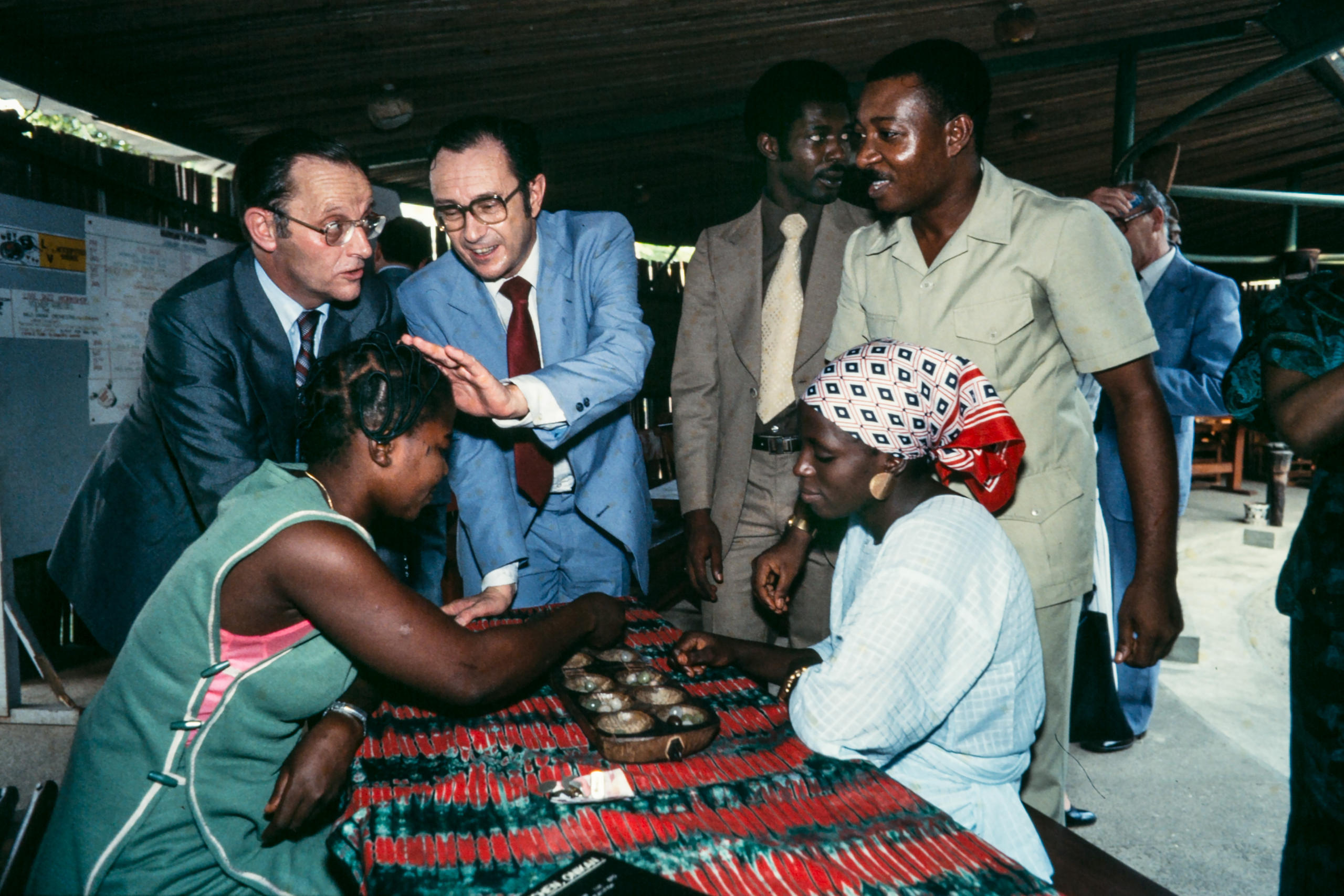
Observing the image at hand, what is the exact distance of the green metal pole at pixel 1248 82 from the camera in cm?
400

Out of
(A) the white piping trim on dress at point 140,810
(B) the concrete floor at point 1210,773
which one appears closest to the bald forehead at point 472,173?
(A) the white piping trim on dress at point 140,810

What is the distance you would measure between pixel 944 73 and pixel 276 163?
5.95 ft

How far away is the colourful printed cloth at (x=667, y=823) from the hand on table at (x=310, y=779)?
0.05 meters

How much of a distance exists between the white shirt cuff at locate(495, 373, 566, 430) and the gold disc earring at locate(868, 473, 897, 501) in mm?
891

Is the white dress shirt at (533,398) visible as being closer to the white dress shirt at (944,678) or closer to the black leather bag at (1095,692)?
the white dress shirt at (944,678)

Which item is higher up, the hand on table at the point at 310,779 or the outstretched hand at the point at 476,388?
the outstretched hand at the point at 476,388

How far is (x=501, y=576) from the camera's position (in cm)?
247

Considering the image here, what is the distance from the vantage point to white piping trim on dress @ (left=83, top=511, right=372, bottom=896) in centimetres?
142

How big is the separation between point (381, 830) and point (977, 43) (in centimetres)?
483

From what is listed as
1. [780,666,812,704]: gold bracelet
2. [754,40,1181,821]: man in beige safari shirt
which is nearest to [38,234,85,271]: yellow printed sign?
[754,40,1181,821]: man in beige safari shirt

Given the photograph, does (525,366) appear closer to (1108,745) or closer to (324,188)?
(324,188)

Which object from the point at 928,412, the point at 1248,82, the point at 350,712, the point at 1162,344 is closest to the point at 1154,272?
the point at 1162,344

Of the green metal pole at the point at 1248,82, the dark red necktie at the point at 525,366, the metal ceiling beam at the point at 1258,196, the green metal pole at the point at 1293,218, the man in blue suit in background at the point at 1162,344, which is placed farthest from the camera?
the green metal pole at the point at 1293,218

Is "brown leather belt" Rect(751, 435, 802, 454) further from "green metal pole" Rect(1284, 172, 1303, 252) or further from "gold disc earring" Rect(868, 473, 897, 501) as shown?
"green metal pole" Rect(1284, 172, 1303, 252)
